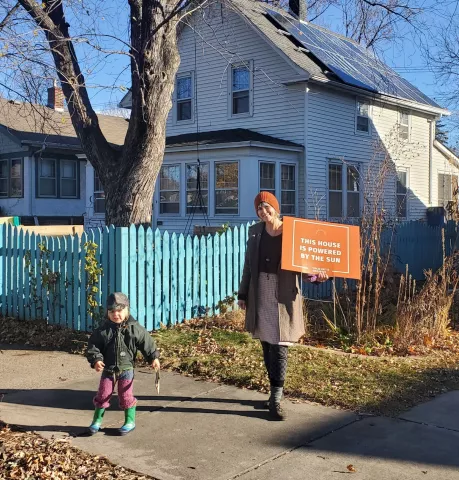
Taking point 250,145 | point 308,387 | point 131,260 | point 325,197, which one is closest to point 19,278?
point 131,260

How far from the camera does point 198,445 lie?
4457mm

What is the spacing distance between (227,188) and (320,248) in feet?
41.0

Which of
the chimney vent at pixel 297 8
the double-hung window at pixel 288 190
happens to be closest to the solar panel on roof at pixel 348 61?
the chimney vent at pixel 297 8

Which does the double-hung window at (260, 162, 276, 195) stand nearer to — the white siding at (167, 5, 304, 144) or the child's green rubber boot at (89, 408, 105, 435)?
the white siding at (167, 5, 304, 144)

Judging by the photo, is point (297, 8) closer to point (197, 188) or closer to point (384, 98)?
point (384, 98)

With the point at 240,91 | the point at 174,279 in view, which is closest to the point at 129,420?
the point at 174,279

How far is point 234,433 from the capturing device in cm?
471

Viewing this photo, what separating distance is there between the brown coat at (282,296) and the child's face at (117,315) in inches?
44.1

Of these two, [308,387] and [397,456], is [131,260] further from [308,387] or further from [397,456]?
[397,456]

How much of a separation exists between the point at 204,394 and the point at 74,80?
18.7 ft

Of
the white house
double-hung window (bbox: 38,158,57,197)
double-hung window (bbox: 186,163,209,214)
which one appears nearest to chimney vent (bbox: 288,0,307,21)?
the white house

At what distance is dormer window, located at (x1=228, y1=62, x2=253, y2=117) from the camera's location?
19500 millimetres

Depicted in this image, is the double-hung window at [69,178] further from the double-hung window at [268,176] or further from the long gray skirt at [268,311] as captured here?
the long gray skirt at [268,311]

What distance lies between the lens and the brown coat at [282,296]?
16.7 feet
